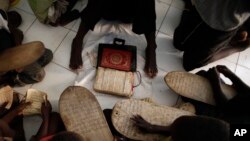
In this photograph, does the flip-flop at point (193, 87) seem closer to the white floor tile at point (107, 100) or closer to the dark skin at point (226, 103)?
the dark skin at point (226, 103)

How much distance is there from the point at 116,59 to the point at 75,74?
0.30m

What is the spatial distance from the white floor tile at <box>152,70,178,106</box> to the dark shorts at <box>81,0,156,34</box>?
369mm

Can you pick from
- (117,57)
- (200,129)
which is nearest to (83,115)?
(117,57)

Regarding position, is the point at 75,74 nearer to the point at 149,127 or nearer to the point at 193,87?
the point at 149,127

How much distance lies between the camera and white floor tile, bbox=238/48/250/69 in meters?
2.25

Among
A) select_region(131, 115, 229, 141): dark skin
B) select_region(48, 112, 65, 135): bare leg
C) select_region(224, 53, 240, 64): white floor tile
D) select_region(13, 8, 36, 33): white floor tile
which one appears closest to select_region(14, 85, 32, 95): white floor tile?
select_region(48, 112, 65, 135): bare leg

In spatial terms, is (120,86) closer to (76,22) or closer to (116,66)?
(116,66)

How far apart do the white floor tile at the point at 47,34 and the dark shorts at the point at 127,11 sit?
310 millimetres

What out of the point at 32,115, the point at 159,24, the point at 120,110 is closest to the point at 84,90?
the point at 120,110

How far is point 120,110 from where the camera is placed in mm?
1835

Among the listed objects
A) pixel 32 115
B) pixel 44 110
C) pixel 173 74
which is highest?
pixel 173 74

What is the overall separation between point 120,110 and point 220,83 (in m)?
0.66

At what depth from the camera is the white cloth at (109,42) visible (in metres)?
2.04

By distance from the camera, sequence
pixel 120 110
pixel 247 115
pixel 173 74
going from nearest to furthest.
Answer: pixel 247 115 < pixel 120 110 < pixel 173 74
